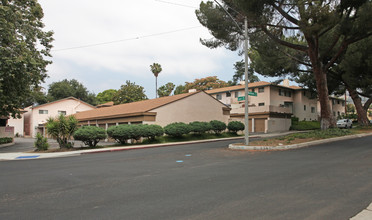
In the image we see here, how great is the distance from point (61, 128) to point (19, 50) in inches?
→ 270

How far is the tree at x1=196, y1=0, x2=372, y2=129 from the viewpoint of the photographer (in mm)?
15773

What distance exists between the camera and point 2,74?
18578 millimetres

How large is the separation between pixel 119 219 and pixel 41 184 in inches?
166

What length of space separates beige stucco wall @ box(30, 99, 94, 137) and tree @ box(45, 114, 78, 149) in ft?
116

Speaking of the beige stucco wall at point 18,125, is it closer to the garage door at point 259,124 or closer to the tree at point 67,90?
the tree at point 67,90

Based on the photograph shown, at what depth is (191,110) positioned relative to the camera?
30047mm

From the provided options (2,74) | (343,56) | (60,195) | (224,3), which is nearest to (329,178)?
(60,195)

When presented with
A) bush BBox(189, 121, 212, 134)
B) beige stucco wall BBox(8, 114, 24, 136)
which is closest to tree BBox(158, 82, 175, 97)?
beige stucco wall BBox(8, 114, 24, 136)

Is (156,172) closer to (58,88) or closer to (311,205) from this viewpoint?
(311,205)

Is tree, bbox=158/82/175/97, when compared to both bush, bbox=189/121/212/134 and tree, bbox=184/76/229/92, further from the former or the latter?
bush, bbox=189/121/212/134

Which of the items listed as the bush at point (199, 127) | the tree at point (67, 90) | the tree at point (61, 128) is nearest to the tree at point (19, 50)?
the tree at point (61, 128)

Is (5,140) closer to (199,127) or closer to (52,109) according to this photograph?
(199,127)

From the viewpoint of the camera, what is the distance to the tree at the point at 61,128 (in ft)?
62.0

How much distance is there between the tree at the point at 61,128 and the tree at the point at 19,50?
4.24 m
